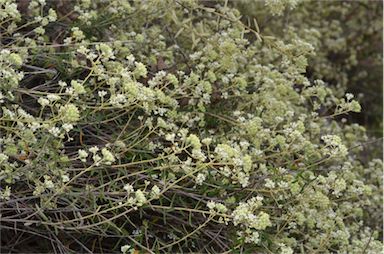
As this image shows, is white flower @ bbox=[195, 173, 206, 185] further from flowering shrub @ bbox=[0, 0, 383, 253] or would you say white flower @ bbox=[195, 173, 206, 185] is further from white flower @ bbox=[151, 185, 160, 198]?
white flower @ bbox=[151, 185, 160, 198]

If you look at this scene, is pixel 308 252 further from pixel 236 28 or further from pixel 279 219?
pixel 236 28

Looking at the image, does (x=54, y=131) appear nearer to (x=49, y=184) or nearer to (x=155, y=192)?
(x=49, y=184)

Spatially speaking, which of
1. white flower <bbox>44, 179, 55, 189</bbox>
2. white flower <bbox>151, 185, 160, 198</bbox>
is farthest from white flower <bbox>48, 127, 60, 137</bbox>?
white flower <bbox>151, 185, 160, 198</bbox>

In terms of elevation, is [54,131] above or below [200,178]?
above

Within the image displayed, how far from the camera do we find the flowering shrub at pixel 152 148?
160 centimetres

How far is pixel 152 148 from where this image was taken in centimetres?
177

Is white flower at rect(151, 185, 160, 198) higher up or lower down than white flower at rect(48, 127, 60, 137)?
lower down

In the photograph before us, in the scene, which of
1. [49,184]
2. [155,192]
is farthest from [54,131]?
[155,192]

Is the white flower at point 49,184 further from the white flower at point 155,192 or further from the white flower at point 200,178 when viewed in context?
the white flower at point 200,178

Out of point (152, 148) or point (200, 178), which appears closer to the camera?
point (200, 178)

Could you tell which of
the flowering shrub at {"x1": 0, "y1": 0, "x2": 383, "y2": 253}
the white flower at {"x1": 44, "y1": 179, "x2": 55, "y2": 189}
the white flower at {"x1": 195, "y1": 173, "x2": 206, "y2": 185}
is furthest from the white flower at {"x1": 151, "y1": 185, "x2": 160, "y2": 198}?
the white flower at {"x1": 44, "y1": 179, "x2": 55, "y2": 189}

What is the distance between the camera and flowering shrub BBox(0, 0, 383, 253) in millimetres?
1600

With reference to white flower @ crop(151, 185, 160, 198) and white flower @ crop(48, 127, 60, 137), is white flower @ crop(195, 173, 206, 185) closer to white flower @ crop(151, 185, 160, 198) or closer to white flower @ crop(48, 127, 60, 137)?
white flower @ crop(151, 185, 160, 198)

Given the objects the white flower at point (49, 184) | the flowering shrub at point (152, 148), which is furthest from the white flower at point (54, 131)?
the white flower at point (49, 184)
